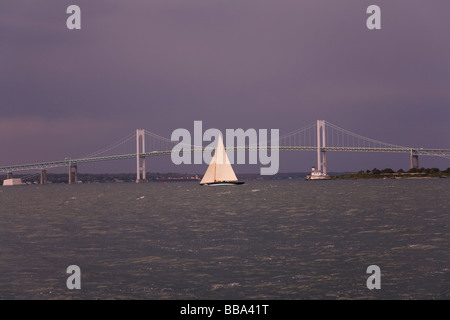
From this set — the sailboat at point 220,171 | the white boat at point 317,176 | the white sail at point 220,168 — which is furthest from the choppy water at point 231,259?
the white boat at point 317,176

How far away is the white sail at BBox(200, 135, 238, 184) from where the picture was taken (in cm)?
7487

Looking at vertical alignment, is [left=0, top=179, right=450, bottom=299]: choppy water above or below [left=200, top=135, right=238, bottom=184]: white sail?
below

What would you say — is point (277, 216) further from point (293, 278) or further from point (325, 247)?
point (293, 278)

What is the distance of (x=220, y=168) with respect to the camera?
78188 mm

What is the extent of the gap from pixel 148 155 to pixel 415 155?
68.3 metres

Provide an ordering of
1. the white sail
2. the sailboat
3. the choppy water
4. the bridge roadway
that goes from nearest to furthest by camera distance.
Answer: the choppy water, the white sail, the sailboat, the bridge roadway

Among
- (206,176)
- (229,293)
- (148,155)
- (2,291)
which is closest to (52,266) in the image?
(2,291)

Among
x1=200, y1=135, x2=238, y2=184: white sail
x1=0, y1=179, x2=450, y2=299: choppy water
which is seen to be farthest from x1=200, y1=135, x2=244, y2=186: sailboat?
x1=0, y1=179, x2=450, y2=299: choppy water

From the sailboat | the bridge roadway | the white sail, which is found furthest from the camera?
the bridge roadway

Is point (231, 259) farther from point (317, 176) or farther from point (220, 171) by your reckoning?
point (317, 176)

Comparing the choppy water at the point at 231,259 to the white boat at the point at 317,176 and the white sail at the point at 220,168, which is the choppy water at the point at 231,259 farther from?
the white boat at the point at 317,176

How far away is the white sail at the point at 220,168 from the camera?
74869mm

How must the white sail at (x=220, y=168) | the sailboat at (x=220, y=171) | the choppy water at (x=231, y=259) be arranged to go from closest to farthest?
the choppy water at (x=231, y=259) → the white sail at (x=220, y=168) → the sailboat at (x=220, y=171)

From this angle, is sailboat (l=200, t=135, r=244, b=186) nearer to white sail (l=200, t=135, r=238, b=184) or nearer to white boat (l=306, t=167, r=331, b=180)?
white sail (l=200, t=135, r=238, b=184)
